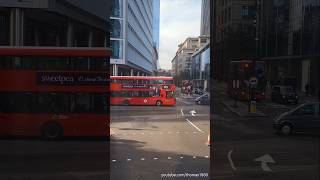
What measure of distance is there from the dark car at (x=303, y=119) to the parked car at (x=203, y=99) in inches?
21.7

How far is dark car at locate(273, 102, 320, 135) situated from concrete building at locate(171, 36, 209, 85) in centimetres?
81

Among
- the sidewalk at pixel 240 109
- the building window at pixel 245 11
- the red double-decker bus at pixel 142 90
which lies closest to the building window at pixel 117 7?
the red double-decker bus at pixel 142 90

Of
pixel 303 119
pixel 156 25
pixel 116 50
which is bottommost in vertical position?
pixel 303 119

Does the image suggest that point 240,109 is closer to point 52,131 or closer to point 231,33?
point 231,33

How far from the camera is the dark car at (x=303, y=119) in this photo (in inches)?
154

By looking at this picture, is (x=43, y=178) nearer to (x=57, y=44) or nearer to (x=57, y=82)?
(x=57, y=82)

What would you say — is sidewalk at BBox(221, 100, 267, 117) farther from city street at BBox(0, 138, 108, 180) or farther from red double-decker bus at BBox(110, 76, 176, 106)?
city street at BBox(0, 138, 108, 180)

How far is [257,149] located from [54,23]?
1.75 meters

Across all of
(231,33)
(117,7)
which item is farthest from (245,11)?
(117,7)

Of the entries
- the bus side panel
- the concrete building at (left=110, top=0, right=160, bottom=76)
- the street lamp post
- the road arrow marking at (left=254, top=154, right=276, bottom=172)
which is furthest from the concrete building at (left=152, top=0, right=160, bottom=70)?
the road arrow marking at (left=254, top=154, right=276, bottom=172)

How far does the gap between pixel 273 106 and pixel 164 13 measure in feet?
3.57

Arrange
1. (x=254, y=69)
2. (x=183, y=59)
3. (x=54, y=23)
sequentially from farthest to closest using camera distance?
(x=183, y=59)
(x=254, y=69)
(x=54, y=23)

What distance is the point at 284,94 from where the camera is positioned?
4.02 metres

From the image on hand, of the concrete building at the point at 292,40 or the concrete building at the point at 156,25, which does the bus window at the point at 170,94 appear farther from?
the concrete building at the point at 292,40
